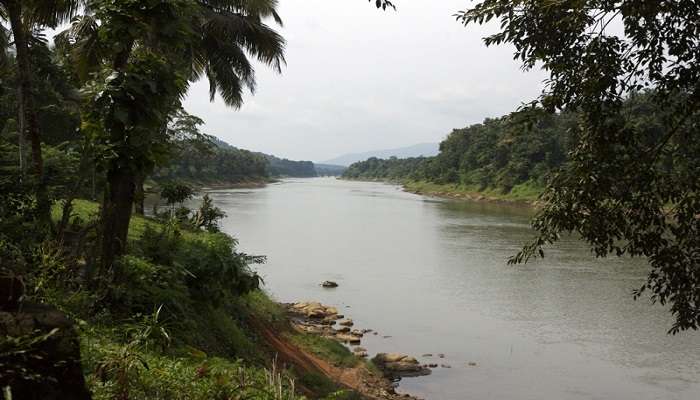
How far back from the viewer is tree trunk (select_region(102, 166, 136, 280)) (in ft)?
22.1

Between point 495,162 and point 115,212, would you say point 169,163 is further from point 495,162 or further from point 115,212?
→ point 495,162

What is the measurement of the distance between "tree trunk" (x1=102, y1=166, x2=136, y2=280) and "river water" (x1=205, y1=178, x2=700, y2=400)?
7765mm

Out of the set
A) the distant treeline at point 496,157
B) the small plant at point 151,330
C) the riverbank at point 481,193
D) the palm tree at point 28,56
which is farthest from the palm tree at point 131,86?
the riverbank at point 481,193

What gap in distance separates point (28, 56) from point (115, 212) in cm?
530

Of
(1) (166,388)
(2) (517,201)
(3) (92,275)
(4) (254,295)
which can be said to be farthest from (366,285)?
(2) (517,201)

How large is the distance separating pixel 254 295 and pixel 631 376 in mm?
9427

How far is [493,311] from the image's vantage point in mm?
18609

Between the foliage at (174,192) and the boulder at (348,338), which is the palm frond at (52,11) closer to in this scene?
the foliage at (174,192)

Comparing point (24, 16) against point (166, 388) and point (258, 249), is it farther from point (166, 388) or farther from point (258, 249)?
point (258, 249)

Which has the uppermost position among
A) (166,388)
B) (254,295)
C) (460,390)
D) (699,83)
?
(699,83)

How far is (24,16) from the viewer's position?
11.8 metres

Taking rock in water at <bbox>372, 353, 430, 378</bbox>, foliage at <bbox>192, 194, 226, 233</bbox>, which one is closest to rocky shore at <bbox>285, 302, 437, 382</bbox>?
rock in water at <bbox>372, 353, 430, 378</bbox>

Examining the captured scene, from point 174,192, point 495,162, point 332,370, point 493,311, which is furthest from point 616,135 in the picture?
point 495,162

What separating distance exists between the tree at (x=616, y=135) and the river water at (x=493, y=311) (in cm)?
688
